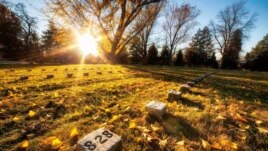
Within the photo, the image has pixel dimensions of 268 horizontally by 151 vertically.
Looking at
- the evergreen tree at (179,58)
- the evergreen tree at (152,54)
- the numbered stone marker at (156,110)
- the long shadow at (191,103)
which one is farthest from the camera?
the evergreen tree at (179,58)

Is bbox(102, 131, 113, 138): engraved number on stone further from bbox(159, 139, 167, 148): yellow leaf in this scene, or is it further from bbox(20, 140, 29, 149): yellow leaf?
bbox(20, 140, 29, 149): yellow leaf

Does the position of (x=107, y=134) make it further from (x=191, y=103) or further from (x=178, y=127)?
(x=191, y=103)

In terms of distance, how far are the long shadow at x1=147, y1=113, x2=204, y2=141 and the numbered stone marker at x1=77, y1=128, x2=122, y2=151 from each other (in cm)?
79

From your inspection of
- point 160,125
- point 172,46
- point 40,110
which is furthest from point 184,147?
point 172,46

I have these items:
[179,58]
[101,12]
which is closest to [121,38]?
[101,12]

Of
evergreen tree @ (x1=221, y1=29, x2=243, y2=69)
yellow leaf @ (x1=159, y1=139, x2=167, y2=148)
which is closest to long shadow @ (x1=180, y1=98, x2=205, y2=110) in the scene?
yellow leaf @ (x1=159, y1=139, x2=167, y2=148)

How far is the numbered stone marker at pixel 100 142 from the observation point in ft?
5.24

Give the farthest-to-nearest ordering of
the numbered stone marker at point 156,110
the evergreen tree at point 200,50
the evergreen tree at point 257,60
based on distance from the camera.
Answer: the evergreen tree at point 200,50 < the evergreen tree at point 257,60 < the numbered stone marker at point 156,110

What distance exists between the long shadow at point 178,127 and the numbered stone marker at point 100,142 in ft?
2.58

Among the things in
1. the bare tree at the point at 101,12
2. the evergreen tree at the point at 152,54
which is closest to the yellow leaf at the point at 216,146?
the bare tree at the point at 101,12

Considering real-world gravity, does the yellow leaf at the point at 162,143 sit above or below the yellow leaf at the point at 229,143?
above

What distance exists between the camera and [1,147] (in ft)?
5.55

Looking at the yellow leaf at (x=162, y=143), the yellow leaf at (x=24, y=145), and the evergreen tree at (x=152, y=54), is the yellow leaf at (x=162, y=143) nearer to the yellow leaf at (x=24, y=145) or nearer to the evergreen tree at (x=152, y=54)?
the yellow leaf at (x=24, y=145)

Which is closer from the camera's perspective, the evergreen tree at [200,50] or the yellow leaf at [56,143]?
the yellow leaf at [56,143]
